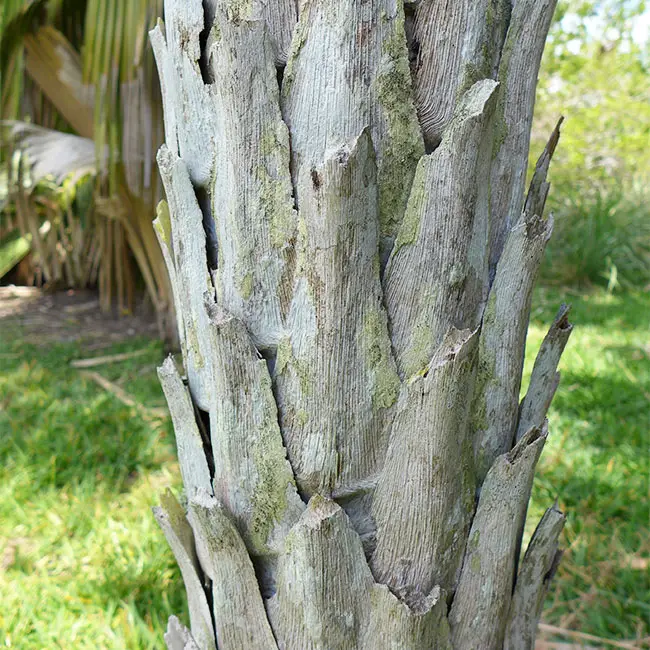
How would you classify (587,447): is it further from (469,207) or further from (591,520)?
(469,207)

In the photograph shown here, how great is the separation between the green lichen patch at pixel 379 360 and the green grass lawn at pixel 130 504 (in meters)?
0.74

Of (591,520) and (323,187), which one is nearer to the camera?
(323,187)

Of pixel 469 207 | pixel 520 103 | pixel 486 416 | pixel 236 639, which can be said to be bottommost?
pixel 236 639

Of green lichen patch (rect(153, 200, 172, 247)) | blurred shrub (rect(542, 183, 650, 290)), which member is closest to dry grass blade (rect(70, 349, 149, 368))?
green lichen patch (rect(153, 200, 172, 247))

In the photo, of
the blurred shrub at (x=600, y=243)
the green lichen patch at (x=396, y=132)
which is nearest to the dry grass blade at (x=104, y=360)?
the green lichen patch at (x=396, y=132)

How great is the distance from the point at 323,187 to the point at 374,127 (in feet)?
0.31

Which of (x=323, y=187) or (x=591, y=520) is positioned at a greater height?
(x=323, y=187)

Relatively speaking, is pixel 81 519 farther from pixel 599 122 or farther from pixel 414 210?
pixel 599 122

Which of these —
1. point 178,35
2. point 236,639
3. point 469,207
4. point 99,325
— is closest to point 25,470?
point 236,639

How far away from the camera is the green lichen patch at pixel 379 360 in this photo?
0.61m

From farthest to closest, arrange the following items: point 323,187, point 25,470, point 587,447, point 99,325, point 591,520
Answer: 1. point 99,325
2. point 587,447
3. point 25,470
4. point 591,520
5. point 323,187

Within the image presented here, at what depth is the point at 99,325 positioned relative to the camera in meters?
3.92

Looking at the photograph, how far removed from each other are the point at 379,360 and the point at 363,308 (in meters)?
0.05

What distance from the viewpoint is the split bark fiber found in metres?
0.60
